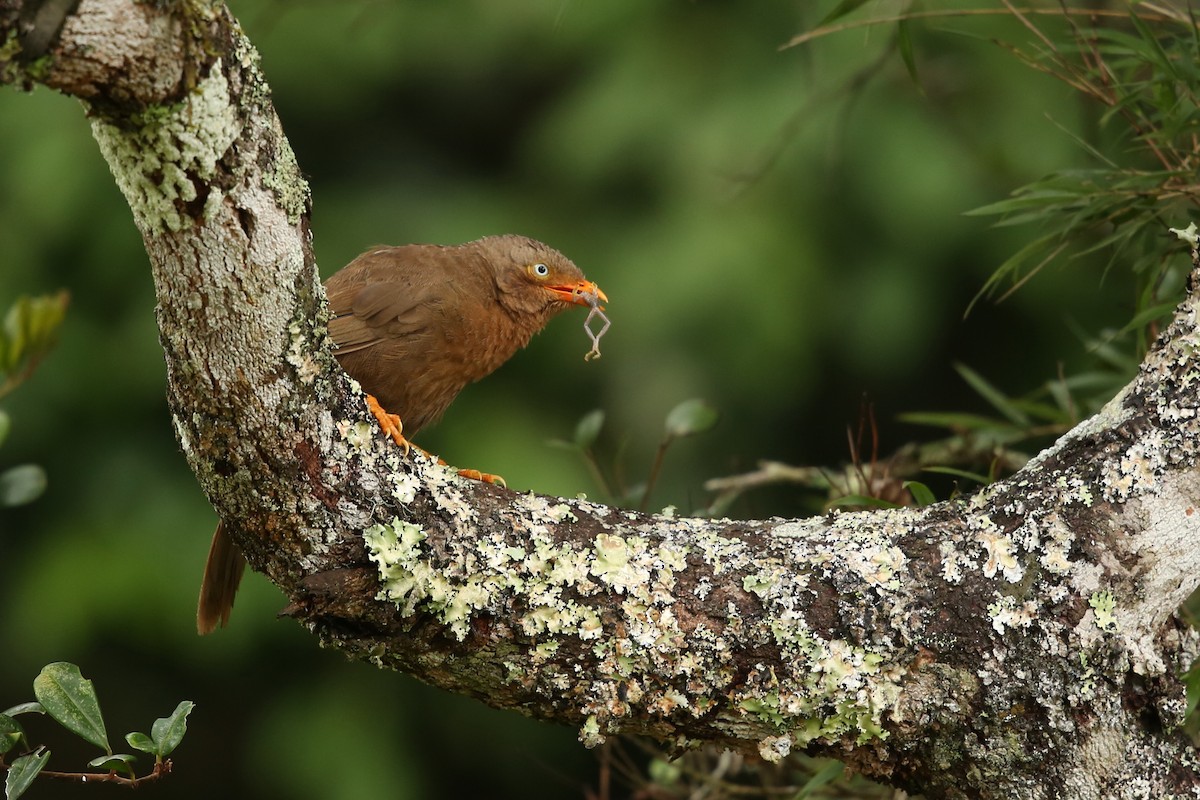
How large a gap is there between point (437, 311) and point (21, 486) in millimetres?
1122

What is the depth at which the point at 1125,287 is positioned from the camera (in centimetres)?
489

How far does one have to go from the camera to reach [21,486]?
2.55m

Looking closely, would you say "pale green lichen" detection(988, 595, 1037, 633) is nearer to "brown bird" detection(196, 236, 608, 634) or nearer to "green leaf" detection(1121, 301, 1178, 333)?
"green leaf" detection(1121, 301, 1178, 333)

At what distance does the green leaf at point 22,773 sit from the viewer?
5.79 ft

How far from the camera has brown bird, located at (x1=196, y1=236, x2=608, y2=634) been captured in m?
3.21

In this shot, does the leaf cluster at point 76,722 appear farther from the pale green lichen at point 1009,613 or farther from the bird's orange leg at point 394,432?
the pale green lichen at point 1009,613

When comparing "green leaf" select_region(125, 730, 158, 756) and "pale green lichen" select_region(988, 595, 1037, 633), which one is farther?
"pale green lichen" select_region(988, 595, 1037, 633)

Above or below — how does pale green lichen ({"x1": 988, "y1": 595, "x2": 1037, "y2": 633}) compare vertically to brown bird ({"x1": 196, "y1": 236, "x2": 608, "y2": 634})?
above

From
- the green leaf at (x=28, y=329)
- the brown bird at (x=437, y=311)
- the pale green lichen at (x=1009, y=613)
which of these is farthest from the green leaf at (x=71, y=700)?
the pale green lichen at (x=1009, y=613)

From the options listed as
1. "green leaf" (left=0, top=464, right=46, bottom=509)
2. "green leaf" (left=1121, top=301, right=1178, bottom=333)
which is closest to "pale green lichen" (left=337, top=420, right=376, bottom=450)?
"green leaf" (left=0, top=464, right=46, bottom=509)

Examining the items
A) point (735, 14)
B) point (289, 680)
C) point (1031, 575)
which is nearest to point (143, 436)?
point (289, 680)

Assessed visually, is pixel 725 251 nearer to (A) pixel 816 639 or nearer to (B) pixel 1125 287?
(B) pixel 1125 287

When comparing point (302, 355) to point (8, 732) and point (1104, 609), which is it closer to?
point (8, 732)

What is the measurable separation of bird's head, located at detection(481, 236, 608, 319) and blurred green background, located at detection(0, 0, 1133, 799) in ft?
4.19
